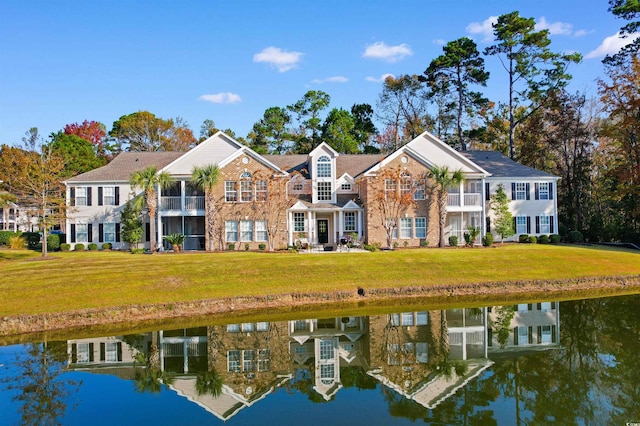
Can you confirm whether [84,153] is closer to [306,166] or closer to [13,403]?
[306,166]

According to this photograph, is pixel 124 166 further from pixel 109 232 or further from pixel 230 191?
pixel 230 191

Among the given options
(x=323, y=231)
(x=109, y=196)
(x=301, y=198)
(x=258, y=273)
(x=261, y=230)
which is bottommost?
(x=258, y=273)

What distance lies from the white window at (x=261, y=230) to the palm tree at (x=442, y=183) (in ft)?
40.6

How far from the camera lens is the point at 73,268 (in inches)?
907

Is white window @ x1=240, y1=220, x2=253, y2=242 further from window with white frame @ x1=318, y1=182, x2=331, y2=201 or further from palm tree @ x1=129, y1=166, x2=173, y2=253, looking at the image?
palm tree @ x1=129, y1=166, x2=173, y2=253

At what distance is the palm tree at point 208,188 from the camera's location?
32.6 m

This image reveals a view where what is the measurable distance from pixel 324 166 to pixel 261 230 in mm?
6772

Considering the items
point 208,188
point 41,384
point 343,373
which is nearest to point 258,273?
point 343,373

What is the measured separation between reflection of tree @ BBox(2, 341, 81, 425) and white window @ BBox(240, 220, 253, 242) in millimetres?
19046

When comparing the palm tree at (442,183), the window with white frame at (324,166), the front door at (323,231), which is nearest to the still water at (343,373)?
the palm tree at (442,183)

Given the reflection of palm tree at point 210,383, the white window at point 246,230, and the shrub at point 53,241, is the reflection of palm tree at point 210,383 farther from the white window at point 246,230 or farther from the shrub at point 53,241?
the shrub at point 53,241

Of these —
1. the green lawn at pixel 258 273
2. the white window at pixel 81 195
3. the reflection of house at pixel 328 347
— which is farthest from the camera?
the white window at pixel 81 195

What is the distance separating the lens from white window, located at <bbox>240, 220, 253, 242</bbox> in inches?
1331

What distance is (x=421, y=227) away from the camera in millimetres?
34656
